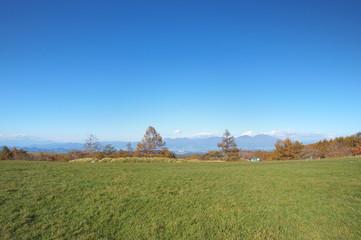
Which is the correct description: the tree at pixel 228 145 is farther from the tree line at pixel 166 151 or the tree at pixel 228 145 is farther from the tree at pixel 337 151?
the tree at pixel 337 151

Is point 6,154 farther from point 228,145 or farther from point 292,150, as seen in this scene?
point 292,150

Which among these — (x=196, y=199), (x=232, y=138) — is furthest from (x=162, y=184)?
(x=232, y=138)


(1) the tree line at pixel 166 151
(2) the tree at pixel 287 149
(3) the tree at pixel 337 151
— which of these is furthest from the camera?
(2) the tree at pixel 287 149

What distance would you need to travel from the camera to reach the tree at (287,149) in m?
54.1

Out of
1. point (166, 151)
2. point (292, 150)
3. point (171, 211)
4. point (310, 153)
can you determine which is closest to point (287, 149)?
point (292, 150)

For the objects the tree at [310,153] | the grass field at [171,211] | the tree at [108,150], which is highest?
the tree at [108,150]

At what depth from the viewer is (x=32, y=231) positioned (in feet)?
14.9

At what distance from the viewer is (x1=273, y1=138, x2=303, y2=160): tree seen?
54.1 metres

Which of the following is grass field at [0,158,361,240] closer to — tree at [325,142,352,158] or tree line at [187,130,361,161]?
tree line at [187,130,361,161]

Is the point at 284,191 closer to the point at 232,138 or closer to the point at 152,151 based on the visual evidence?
the point at 152,151

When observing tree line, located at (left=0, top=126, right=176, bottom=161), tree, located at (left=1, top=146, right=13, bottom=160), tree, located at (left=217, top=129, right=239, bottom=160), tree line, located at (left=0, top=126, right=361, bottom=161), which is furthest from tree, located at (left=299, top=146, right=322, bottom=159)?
tree, located at (left=1, top=146, right=13, bottom=160)

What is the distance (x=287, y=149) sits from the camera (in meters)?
54.6

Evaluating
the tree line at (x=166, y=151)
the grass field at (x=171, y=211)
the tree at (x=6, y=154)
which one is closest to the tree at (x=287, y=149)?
the tree line at (x=166, y=151)

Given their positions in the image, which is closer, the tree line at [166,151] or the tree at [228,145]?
the tree line at [166,151]
